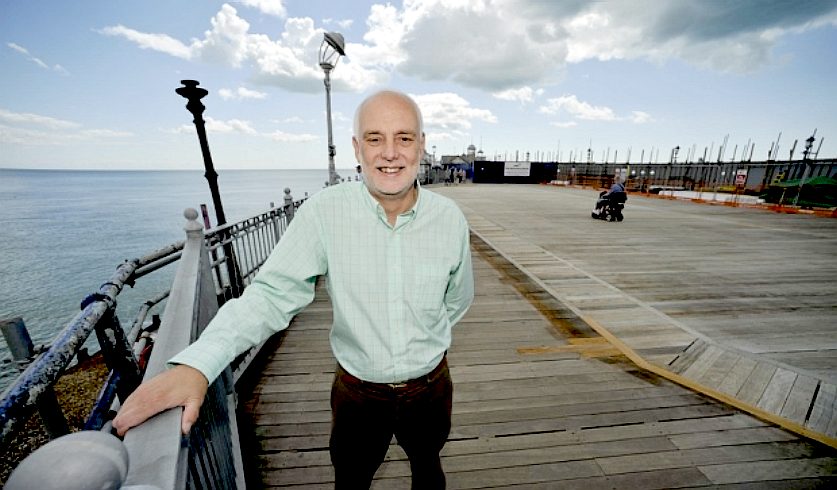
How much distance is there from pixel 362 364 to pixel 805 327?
20.1ft

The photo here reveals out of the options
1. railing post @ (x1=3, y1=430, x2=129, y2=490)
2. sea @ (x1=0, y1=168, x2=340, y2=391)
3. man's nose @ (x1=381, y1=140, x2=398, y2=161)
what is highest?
man's nose @ (x1=381, y1=140, x2=398, y2=161)

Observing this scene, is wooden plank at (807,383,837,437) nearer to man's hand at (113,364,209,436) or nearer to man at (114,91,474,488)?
man at (114,91,474,488)

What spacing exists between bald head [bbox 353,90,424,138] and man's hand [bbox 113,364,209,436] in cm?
114

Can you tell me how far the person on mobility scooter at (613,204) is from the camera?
12.3 metres

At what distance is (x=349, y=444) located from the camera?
1.79 meters

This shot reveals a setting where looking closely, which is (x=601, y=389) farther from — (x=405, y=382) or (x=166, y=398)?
(x=166, y=398)

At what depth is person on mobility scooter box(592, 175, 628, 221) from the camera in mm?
12297

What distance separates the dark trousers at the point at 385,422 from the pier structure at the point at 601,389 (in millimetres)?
607

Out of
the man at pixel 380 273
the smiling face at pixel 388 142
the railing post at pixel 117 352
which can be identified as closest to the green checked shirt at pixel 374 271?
the man at pixel 380 273

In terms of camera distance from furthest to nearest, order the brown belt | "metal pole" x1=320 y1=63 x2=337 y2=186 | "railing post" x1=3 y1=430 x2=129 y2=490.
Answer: "metal pole" x1=320 y1=63 x2=337 y2=186 < the brown belt < "railing post" x1=3 y1=430 x2=129 y2=490

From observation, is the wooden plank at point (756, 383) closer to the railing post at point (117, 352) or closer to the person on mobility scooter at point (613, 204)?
the railing post at point (117, 352)

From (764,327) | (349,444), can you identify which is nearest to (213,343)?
(349,444)

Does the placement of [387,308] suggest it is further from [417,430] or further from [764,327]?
[764,327]

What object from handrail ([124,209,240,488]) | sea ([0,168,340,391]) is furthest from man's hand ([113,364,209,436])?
sea ([0,168,340,391])
